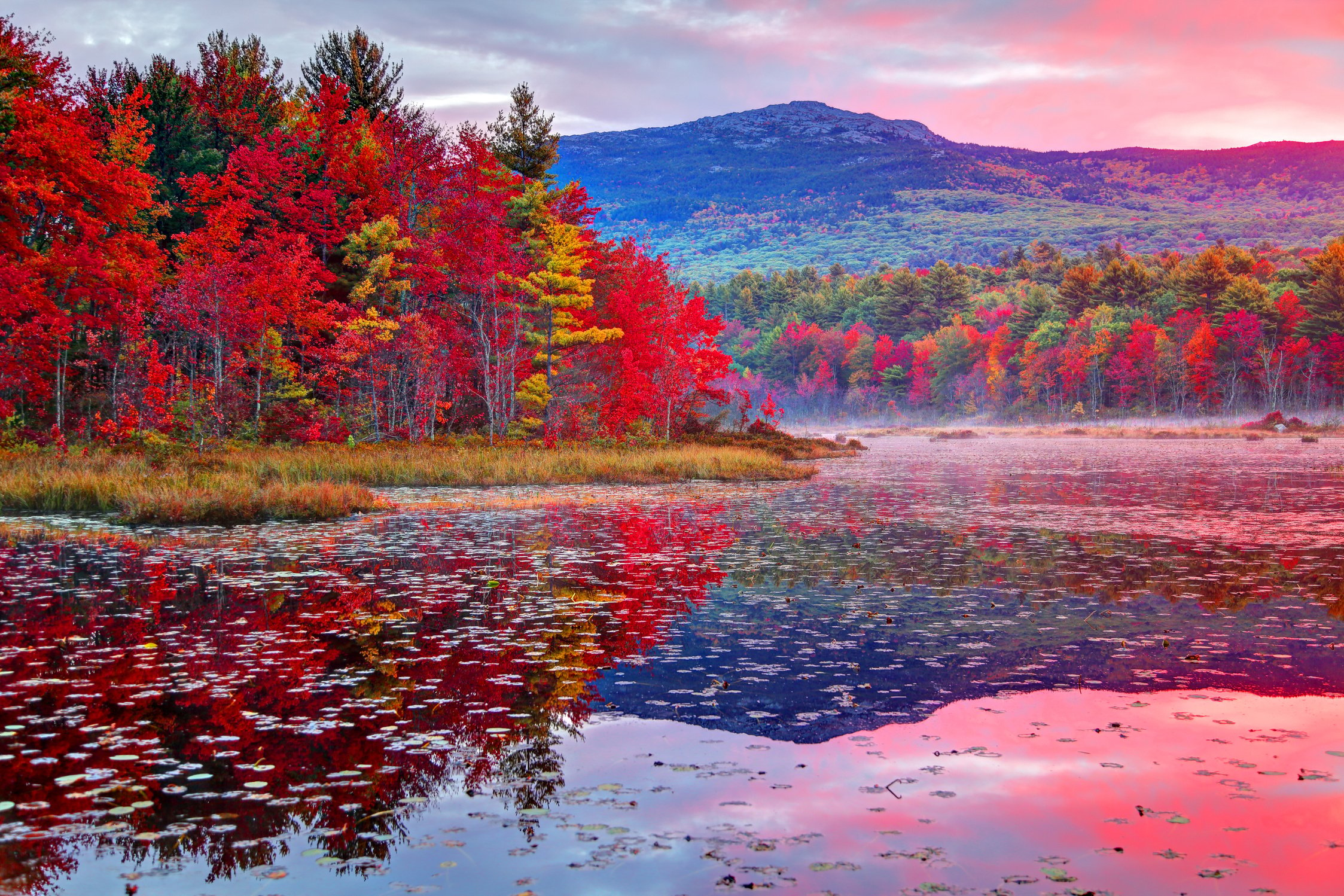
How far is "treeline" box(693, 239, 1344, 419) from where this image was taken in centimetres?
9731

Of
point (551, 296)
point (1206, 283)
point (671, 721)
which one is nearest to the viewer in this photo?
point (671, 721)

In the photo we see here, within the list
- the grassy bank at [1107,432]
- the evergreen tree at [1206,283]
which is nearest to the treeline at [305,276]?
the grassy bank at [1107,432]

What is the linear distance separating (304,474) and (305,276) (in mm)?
15002

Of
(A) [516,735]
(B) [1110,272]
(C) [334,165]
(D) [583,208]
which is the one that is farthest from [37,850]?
(B) [1110,272]

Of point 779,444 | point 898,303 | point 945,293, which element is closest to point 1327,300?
point 945,293

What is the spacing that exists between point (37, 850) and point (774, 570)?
1199 centimetres

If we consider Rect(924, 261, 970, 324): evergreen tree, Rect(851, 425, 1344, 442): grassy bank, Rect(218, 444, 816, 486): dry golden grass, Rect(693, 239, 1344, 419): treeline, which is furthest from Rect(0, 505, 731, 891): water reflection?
Rect(924, 261, 970, 324): evergreen tree

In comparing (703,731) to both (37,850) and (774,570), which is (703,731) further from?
A: (774,570)

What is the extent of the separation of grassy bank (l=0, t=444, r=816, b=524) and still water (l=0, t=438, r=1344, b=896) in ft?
18.7

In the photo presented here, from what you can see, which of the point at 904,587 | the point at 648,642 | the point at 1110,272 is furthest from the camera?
the point at 1110,272

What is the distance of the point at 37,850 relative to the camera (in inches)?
221

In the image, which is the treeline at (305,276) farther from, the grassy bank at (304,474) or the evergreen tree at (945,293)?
the evergreen tree at (945,293)

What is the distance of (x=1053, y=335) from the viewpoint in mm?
119688

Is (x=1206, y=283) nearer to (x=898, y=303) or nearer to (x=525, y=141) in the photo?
(x=898, y=303)
